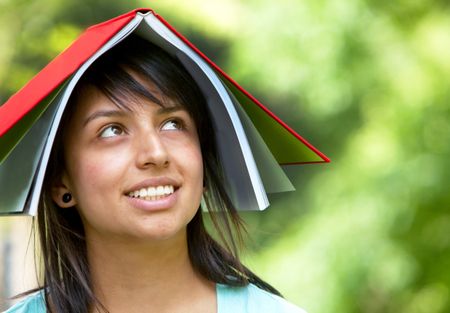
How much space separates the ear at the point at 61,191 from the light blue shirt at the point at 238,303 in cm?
24

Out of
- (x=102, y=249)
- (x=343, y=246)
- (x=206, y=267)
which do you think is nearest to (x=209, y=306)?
(x=206, y=267)

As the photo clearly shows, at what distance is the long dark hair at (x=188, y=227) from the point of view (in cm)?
260

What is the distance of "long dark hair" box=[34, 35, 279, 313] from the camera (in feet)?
8.54

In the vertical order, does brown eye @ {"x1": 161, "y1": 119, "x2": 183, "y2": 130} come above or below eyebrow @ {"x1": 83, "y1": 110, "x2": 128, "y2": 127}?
below

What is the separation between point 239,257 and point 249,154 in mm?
371

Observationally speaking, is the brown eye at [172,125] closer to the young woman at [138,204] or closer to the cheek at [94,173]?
the young woman at [138,204]

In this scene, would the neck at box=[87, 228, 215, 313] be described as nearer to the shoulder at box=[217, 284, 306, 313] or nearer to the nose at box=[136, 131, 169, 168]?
the shoulder at box=[217, 284, 306, 313]

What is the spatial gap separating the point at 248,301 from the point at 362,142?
2.37m

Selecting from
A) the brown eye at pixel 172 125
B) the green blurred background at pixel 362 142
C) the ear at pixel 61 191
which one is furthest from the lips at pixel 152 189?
the green blurred background at pixel 362 142

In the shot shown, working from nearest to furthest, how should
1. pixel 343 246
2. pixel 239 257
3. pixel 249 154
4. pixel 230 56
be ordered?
1. pixel 249 154
2. pixel 239 257
3. pixel 343 246
4. pixel 230 56

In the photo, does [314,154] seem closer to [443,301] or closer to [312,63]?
[312,63]

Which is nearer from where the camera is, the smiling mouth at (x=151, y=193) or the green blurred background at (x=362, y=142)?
the smiling mouth at (x=151, y=193)

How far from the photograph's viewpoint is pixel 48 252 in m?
2.84

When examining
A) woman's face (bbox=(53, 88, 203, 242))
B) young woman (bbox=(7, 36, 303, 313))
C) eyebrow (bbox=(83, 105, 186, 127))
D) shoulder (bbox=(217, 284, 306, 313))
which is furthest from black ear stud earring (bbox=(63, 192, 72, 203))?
shoulder (bbox=(217, 284, 306, 313))
